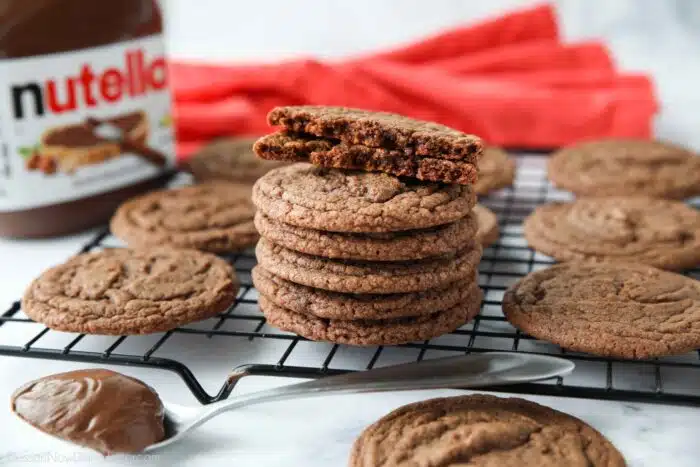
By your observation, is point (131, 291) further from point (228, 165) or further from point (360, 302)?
point (228, 165)

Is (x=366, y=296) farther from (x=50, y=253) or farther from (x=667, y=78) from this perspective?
(x=667, y=78)

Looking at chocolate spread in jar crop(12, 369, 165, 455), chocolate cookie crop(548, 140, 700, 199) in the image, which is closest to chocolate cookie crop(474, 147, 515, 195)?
chocolate cookie crop(548, 140, 700, 199)

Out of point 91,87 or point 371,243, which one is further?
point 91,87

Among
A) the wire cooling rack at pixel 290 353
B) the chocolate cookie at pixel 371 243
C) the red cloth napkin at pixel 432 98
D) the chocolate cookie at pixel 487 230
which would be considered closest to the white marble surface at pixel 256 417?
the wire cooling rack at pixel 290 353

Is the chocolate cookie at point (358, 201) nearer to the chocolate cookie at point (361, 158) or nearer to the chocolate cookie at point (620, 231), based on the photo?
the chocolate cookie at point (361, 158)

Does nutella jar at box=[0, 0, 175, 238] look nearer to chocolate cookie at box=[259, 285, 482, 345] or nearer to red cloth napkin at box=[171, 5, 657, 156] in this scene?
red cloth napkin at box=[171, 5, 657, 156]

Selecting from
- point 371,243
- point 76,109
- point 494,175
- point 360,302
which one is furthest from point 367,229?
point 76,109
